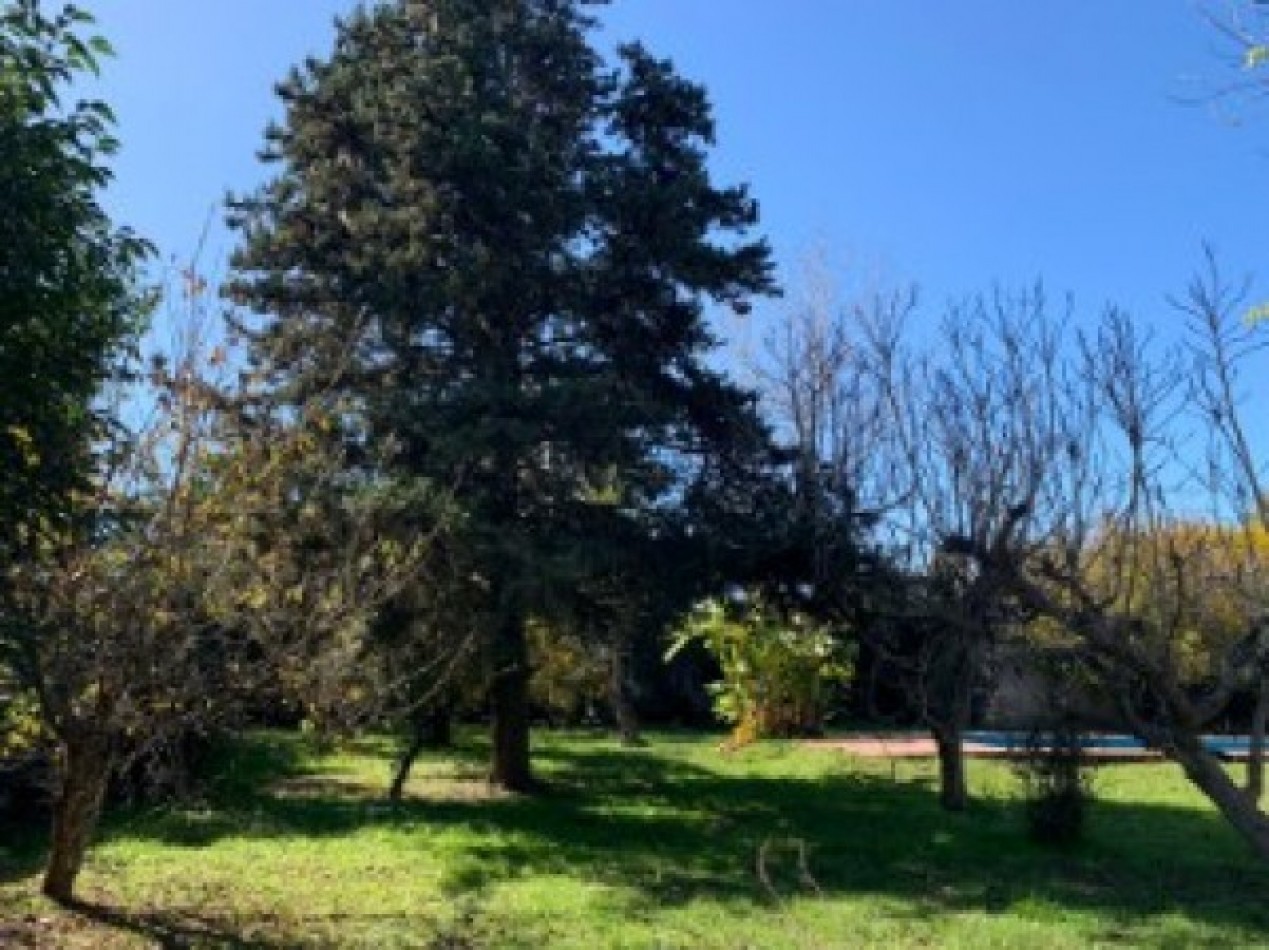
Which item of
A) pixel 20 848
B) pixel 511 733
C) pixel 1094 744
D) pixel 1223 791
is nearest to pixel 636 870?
pixel 511 733

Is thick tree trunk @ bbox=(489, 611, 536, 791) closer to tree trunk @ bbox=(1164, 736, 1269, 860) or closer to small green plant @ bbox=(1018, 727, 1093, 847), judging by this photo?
small green plant @ bbox=(1018, 727, 1093, 847)

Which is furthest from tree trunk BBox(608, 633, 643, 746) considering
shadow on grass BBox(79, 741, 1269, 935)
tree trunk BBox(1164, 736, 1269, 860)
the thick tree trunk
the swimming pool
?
tree trunk BBox(1164, 736, 1269, 860)

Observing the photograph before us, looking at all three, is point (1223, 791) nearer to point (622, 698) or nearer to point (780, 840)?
point (780, 840)

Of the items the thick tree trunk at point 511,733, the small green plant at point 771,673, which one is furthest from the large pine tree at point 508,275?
the small green plant at point 771,673

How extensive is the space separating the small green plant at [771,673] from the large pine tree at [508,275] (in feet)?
25.2

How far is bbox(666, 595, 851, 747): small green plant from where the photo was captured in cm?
2444

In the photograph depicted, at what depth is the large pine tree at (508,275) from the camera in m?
15.5

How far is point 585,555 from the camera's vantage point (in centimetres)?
1533

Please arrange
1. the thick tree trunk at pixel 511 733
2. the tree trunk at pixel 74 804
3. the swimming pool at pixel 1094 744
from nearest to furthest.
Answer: the tree trunk at pixel 74 804
the swimming pool at pixel 1094 744
the thick tree trunk at pixel 511 733

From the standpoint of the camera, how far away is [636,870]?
1248 centimetres

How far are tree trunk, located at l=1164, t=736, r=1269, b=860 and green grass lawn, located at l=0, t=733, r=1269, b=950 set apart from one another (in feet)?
16.3

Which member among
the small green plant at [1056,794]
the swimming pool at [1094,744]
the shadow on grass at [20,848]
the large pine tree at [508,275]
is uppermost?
the large pine tree at [508,275]

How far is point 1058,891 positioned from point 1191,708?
32.1 feet

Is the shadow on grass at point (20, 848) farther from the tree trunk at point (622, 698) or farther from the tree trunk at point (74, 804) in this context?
the tree trunk at point (622, 698)
